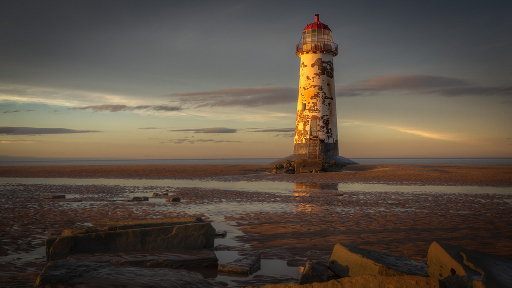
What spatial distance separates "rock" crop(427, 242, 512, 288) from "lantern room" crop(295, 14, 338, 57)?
25.5m

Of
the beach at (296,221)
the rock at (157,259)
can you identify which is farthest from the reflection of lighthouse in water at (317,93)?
the rock at (157,259)

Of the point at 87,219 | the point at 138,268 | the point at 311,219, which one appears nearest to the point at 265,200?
the point at 311,219

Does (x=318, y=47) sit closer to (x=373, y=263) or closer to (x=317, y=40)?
(x=317, y=40)

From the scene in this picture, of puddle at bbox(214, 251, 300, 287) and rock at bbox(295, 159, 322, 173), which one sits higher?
rock at bbox(295, 159, 322, 173)

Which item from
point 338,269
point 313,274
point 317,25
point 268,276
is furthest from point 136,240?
point 317,25

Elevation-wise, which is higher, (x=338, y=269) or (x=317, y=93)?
(x=317, y=93)

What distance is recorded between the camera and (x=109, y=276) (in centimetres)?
415

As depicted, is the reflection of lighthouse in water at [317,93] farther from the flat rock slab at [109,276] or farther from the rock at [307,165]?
the flat rock slab at [109,276]

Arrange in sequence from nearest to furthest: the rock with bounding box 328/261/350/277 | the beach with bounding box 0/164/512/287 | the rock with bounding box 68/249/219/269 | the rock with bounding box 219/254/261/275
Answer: the rock with bounding box 328/261/350/277 < the rock with bounding box 219/254/261/275 < the rock with bounding box 68/249/219/269 < the beach with bounding box 0/164/512/287

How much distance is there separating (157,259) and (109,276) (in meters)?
0.91

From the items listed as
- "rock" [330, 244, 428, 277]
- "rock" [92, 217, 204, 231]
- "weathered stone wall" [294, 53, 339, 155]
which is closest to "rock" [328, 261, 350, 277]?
"rock" [330, 244, 428, 277]

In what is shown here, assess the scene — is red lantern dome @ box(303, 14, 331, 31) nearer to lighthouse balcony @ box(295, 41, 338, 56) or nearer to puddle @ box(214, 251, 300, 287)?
lighthouse balcony @ box(295, 41, 338, 56)

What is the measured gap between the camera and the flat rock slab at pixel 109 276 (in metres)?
3.93

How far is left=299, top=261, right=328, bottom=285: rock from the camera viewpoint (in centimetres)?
410
